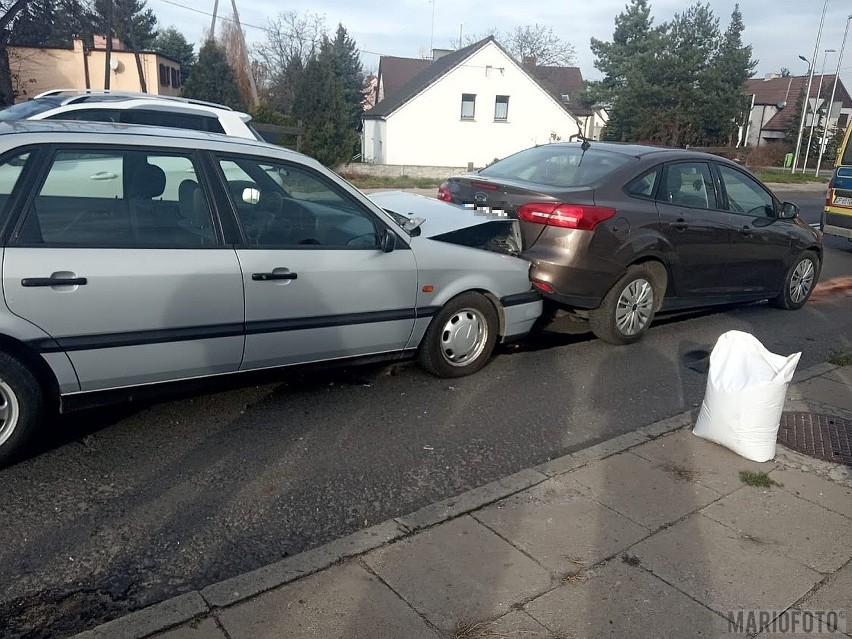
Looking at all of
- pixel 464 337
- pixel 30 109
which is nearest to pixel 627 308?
pixel 464 337

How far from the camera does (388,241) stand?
4852mm

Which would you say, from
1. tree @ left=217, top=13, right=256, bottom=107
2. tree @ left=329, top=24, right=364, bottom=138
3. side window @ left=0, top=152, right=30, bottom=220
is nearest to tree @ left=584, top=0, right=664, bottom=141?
tree @ left=329, top=24, right=364, bottom=138

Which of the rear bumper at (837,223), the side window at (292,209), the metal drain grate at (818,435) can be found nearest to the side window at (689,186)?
the metal drain grate at (818,435)

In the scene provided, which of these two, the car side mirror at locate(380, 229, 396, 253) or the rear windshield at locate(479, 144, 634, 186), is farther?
the rear windshield at locate(479, 144, 634, 186)

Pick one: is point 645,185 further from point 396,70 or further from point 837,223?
point 396,70

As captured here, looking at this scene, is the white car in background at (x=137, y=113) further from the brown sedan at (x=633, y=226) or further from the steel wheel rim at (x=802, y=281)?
the steel wheel rim at (x=802, y=281)

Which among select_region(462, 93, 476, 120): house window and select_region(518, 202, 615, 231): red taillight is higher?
select_region(462, 93, 476, 120): house window

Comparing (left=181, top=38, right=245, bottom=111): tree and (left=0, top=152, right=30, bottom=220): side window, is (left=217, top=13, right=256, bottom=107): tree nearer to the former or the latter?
(left=181, top=38, right=245, bottom=111): tree

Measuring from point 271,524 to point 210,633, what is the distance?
32.7 inches

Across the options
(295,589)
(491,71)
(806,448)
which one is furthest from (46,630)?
(491,71)

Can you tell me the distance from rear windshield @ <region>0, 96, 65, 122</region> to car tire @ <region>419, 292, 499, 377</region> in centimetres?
589

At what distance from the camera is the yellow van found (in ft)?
40.4

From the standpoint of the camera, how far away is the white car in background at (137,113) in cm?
851

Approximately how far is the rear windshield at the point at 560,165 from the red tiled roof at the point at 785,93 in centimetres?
6139
